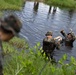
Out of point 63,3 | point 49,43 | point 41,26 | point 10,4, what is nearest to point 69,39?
point 49,43

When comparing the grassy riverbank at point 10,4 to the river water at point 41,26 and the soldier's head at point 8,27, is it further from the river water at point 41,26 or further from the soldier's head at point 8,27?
the soldier's head at point 8,27

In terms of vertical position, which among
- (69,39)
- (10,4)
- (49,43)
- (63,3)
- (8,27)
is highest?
(8,27)

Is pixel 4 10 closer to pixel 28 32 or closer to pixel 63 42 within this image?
pixel 28 32

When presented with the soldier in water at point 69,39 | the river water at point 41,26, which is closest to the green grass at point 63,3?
the river water at point 41,26

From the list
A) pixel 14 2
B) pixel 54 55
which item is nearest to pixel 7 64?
pixel 54 55

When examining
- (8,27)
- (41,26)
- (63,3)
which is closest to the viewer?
(8,27)

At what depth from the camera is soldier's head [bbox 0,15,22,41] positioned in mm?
3207

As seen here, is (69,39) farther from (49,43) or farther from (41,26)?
(41,26)

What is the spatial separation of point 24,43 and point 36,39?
2963 millimetres

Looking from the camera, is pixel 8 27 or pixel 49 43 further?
pixel 49 43

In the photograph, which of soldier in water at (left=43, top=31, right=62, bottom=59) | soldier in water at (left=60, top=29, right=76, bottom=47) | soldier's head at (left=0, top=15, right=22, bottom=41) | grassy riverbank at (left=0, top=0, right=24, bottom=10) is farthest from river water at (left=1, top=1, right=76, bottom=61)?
soldier's head at (left=0, top=15, right=22, bottom=41)

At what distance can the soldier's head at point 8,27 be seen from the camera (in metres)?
3.21

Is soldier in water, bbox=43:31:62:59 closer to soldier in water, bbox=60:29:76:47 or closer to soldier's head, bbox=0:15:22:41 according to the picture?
soldier in water, bbox=60:29:76:47

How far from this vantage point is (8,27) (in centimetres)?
321
